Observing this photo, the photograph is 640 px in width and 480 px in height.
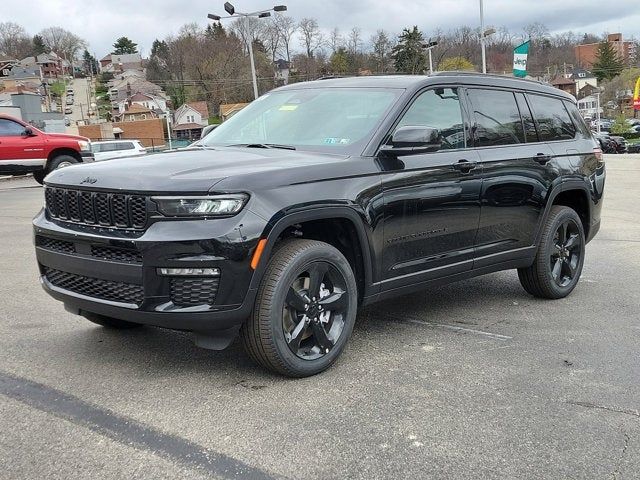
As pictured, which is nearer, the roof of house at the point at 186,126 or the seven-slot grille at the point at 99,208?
the seven-slot grille at the point at 99,208

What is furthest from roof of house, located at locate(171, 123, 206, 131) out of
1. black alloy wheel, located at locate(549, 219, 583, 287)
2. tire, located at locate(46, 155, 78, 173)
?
black alloy wheel, located at locate(549, 219, 583, 287)

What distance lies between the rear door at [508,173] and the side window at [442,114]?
18cm

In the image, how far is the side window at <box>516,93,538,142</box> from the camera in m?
5.66

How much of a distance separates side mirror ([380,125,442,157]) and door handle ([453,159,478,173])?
458 mm

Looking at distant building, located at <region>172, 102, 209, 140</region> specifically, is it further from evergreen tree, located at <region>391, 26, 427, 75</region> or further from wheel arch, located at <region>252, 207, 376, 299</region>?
wheel arch, located at <region>252, 207, 376, 299</region>

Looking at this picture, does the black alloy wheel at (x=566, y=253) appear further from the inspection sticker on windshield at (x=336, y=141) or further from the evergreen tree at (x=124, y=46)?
the evergreen tree at (x=124, y=46)

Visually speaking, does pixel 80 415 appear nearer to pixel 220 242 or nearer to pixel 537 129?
pixel 220 242

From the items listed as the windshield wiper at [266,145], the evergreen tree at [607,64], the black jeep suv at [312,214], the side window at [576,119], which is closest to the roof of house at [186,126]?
the evergreen tree at [607,64]

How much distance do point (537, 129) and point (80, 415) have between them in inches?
172

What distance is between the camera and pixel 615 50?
13100 centimetres

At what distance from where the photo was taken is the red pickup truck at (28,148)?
1631cm

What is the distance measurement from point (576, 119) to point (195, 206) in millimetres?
4467

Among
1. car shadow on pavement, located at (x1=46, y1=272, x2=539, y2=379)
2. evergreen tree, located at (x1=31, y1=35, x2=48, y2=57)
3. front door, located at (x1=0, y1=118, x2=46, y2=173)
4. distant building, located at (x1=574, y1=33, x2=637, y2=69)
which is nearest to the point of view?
car shadow on pavement, located at (x1=46, y1=272, x2=539, y2=379)

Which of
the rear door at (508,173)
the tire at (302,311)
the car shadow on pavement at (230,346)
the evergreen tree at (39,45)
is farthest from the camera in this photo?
the evergreen tree at (39,45)
